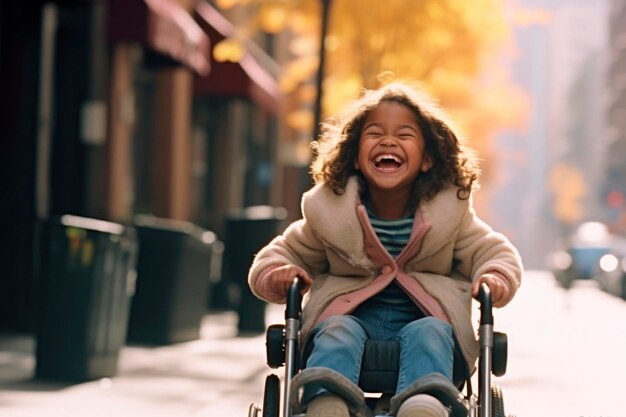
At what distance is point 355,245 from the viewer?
5.73 meters

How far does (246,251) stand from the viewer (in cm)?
1678

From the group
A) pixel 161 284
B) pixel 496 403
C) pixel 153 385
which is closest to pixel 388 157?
pixel 496 403

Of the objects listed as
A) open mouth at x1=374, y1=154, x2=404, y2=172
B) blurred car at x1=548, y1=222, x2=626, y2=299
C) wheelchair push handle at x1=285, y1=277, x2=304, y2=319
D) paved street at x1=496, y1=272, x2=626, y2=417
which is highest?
blurred car at x1=548, y1=222, x2=626, y2=299

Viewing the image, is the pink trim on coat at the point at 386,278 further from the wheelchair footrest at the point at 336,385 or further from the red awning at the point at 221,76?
the red awning at the point at 221,76

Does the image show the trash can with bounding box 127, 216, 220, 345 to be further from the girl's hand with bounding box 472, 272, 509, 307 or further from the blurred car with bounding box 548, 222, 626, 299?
the blurred car with bounding box 548, 222, 626, 299

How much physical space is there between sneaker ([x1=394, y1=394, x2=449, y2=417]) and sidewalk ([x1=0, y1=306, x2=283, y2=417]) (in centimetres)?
412

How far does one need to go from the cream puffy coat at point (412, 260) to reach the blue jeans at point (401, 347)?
11 cm

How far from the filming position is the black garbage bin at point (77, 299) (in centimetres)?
1041

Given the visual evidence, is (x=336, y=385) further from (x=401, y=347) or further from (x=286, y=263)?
(x=286, y=263)

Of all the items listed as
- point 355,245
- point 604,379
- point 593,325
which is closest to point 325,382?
point 355,245

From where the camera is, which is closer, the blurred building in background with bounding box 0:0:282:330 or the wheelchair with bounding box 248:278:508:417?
the wheelchair with bounding box 248:278:508:417

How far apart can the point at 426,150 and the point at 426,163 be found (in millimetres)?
52

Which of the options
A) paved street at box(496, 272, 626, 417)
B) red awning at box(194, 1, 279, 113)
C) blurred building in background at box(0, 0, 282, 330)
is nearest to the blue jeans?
paved street at box(496, 272, 626, 417)

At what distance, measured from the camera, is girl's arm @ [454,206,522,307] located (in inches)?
216
